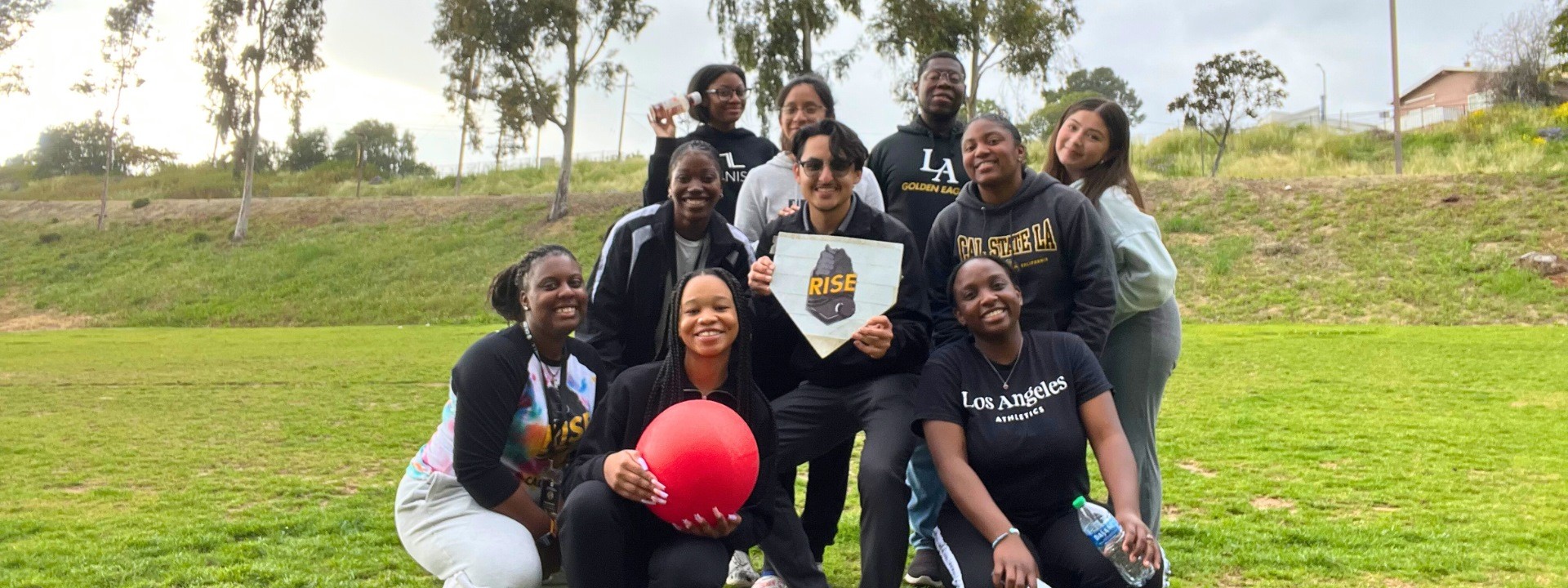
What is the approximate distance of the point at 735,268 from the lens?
446 cm

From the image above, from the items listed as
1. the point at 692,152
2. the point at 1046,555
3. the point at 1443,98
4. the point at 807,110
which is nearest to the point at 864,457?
the point at 1046,555

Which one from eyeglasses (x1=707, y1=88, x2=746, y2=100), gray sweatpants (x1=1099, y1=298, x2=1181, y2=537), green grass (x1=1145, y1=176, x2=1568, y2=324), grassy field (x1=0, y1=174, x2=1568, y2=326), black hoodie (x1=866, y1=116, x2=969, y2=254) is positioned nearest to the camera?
gray sweatpants (x1=1099, y1=298, x2=1181, y2=537)

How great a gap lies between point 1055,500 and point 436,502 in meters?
2.15

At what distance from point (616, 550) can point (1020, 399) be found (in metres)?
1.39

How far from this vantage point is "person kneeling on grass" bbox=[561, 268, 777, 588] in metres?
3.48

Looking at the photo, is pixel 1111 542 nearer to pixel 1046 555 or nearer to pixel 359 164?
pixel 1046 555

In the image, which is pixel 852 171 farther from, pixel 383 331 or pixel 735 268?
pixel 383 331

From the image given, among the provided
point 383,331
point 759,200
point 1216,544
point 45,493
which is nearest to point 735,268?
point 759,200

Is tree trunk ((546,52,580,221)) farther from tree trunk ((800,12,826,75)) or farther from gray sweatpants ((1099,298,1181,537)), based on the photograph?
gray sweatpants ((1099,298,1181,537))

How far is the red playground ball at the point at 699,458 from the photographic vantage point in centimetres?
338

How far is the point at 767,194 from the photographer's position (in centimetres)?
493

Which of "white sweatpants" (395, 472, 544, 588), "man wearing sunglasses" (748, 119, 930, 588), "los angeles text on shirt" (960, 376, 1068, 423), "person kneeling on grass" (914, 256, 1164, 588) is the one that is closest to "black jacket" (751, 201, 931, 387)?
"man wearing sunglasses" (748, 119, 930, 588)

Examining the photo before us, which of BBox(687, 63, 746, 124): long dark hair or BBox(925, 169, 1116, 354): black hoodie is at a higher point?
BBox(687, 63, 746, 124): long dark hair

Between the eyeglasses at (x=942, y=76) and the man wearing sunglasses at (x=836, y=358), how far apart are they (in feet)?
3.48
